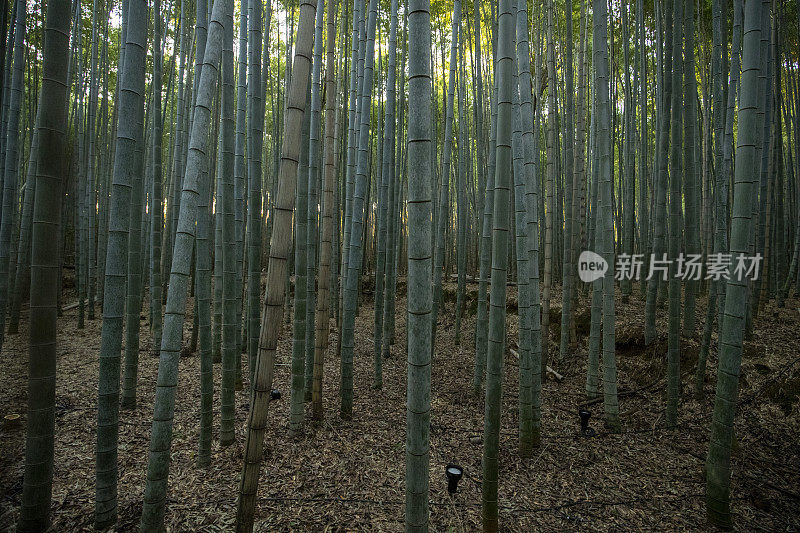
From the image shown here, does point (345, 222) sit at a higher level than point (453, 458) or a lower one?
higher

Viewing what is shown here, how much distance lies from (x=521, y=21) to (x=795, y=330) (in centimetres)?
422

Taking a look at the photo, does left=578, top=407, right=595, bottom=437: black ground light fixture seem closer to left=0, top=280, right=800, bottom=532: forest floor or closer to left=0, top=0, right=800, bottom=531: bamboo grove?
left=0, top=280, right=800, bottom=532: forest floor

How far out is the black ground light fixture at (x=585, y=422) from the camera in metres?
2.60

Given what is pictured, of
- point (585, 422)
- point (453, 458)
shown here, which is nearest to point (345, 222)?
point (453, 458)

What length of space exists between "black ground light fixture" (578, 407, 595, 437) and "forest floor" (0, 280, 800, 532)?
76 mm

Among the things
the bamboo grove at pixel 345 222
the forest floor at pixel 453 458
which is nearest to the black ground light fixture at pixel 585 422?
the forest floor at pixel 453 458

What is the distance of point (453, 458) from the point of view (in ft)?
7.93

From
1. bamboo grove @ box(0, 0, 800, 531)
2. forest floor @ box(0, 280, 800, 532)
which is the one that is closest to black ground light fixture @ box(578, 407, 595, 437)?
forest floor @ box(0, 280, 800, 532)

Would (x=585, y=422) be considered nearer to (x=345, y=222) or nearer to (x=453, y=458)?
(x=453, y=458)

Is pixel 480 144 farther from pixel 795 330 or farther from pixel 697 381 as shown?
pixel 795 330

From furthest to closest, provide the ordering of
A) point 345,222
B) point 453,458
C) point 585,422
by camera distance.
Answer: point 345,222
point 585,422
point 453,458

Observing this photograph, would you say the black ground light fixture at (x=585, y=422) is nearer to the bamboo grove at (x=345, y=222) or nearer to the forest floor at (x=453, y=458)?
the forest floor at (x=453, y=458)

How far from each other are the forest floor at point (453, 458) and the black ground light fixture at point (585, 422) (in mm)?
76

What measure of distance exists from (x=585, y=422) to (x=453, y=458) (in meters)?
0.95
